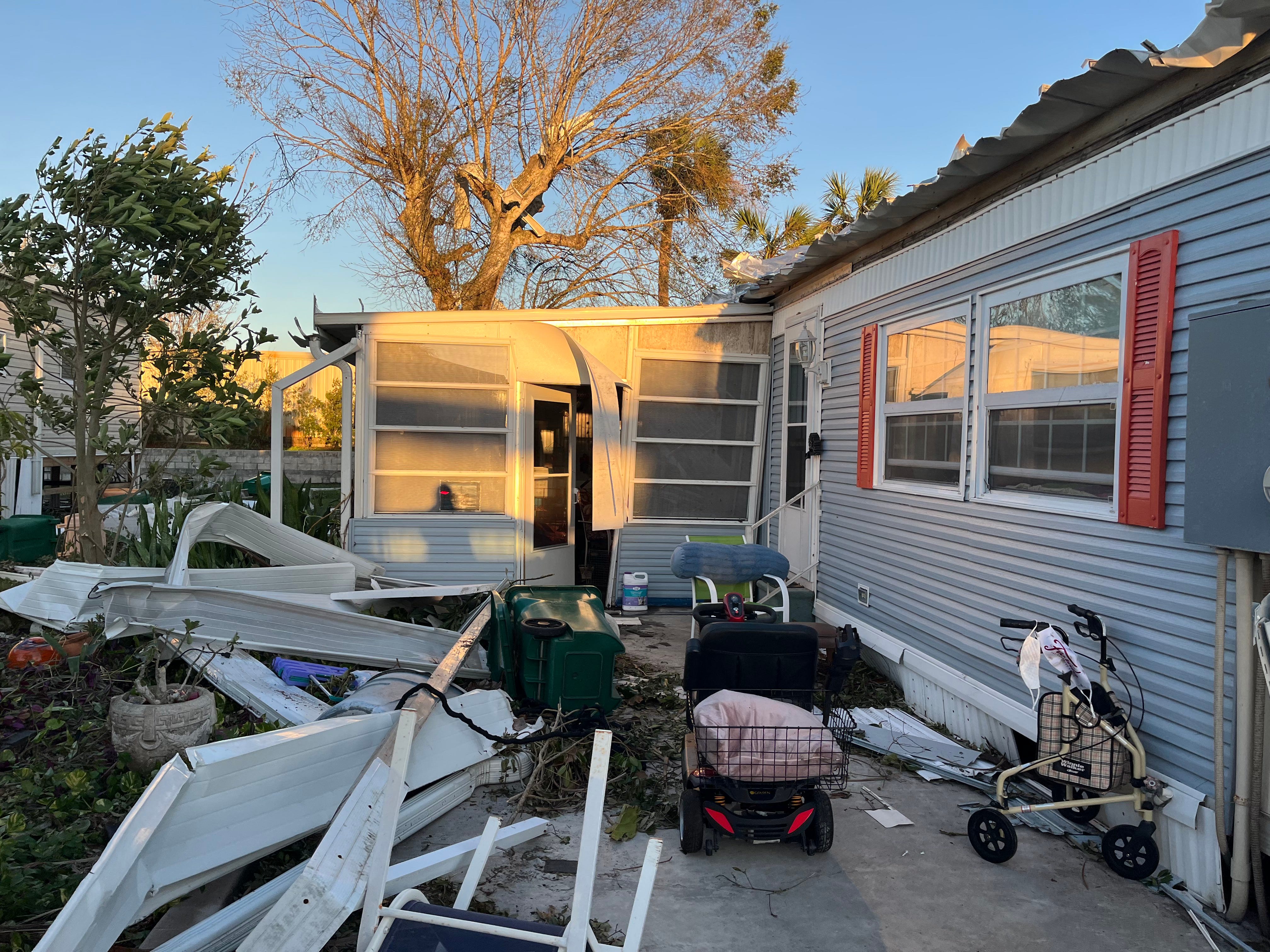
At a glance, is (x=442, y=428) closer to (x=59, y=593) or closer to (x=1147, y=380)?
(x=59, y=593)

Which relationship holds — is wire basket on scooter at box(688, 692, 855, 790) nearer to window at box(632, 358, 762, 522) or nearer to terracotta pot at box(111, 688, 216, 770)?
terracotta pot at box(111, 688, 216, 770)

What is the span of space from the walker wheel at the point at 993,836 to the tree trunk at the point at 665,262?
45.9ft

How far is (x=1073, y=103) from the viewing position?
3.77 m

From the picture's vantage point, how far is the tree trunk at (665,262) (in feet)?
55.1

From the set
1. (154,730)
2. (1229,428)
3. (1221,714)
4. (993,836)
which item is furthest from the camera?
(154,730)

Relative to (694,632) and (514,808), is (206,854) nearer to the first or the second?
(514,808)

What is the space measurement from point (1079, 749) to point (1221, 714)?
52 cm

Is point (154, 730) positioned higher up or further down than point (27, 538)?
further down

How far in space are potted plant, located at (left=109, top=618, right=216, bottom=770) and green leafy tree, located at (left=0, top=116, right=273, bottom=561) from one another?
309cm

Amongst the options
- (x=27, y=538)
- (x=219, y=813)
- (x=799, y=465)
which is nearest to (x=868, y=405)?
(x=799, y=465)

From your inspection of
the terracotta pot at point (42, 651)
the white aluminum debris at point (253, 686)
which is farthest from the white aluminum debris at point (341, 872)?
the terracotta pot at point (42, 651)

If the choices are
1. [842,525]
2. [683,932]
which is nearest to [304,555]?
[842,525]

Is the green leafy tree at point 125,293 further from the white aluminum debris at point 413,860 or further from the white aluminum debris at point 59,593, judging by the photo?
the white aluminum debris at point 413,860

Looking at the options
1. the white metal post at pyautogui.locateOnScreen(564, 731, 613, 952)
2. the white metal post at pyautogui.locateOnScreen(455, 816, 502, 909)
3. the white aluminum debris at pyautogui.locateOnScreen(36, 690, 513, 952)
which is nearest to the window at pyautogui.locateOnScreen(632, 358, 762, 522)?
the white aluminum debris at pyautogui.locateOnScreen(36, 690, 513, 952)
